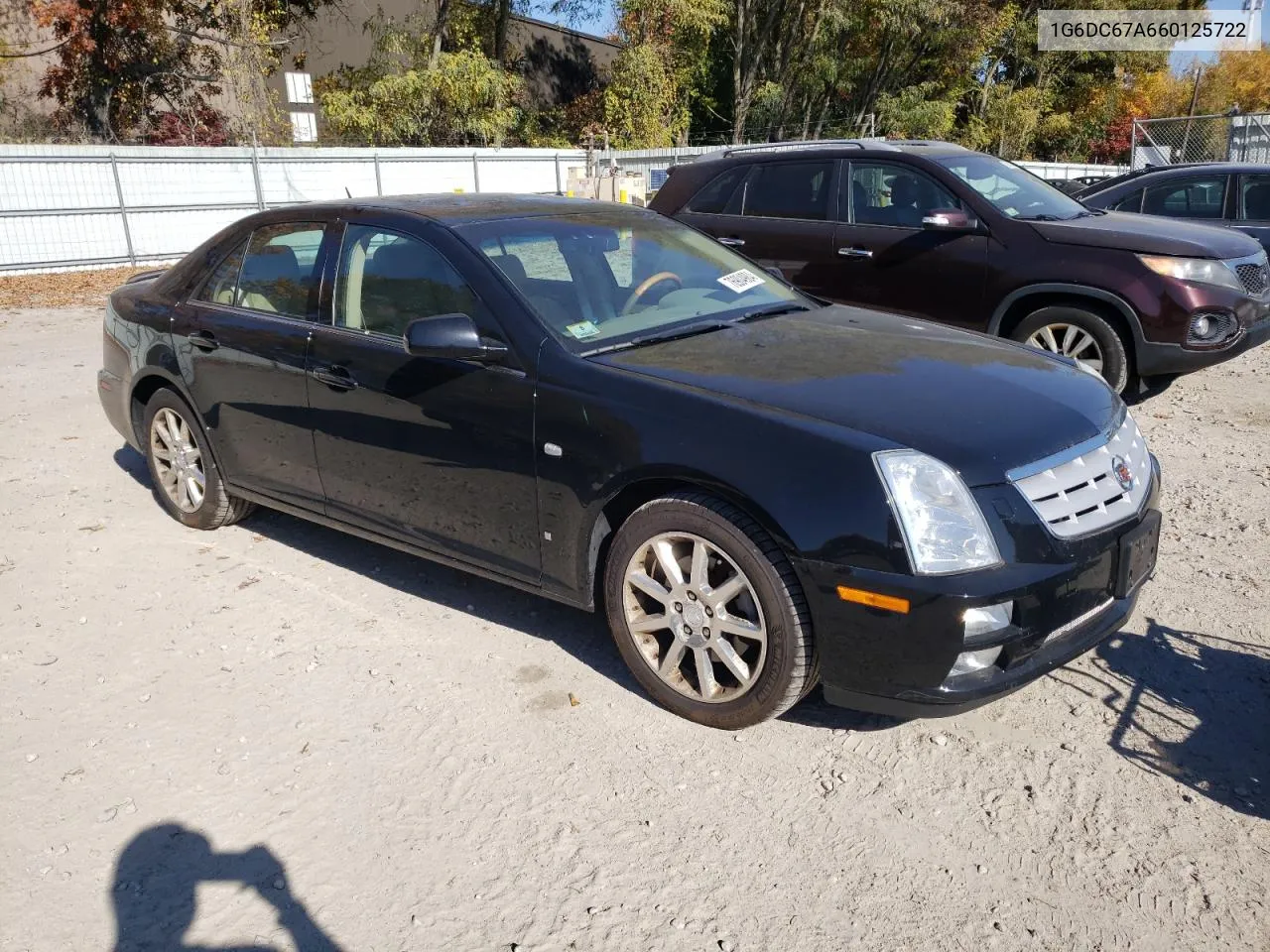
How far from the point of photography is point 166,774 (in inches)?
129

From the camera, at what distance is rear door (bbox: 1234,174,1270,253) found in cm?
977

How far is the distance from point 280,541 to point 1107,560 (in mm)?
3847

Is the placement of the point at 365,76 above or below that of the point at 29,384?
above

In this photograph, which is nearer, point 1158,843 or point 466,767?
→ point 1158,843

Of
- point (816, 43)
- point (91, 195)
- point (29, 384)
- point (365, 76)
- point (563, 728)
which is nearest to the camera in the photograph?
point (563, 728)

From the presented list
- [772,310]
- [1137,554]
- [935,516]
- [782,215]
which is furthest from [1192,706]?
[782,215]

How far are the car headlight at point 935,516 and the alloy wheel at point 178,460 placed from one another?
11.9 feet

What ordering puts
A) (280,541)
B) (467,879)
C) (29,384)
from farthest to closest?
(29,384), (280,541), (467,879)

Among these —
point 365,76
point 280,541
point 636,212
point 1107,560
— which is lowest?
point 280,541

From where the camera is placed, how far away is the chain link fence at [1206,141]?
18.7 m

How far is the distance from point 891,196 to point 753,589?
17.0 feet

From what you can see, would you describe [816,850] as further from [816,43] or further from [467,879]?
[816,43]

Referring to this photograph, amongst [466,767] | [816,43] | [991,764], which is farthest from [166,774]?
[816,43]

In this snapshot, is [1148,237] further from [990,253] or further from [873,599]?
[873,599]
